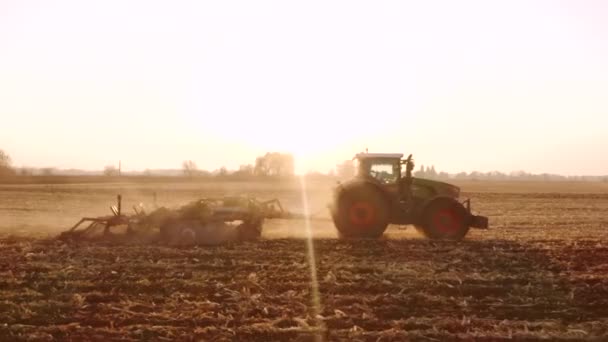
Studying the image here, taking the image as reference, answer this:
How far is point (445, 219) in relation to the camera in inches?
661

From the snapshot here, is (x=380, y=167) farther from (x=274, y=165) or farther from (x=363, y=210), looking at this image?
(x=274, y=165)

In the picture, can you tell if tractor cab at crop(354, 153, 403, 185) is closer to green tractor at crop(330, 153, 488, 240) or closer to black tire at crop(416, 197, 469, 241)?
green tractor at crop(330, 153, 488, 240)

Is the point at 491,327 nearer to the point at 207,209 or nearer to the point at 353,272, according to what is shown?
the point at 353,272

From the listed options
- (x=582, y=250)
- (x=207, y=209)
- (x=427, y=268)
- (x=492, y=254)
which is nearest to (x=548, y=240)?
(x=582, y=250)

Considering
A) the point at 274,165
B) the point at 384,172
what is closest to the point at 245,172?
the point at 274,165

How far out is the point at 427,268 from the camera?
12430 millimetres

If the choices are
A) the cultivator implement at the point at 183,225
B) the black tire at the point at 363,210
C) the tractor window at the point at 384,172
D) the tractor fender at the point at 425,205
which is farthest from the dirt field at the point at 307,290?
the tractor window at the point at 384,172

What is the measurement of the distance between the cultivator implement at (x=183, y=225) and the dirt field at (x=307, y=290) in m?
0.77

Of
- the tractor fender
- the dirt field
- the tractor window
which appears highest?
the tractor window

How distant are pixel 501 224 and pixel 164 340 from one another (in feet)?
57.0

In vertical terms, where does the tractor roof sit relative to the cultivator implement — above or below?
above

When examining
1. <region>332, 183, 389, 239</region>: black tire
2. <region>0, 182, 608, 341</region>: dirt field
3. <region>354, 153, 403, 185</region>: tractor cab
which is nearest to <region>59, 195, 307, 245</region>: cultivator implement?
<region>0, 182, 608, 341</region>: dirt field

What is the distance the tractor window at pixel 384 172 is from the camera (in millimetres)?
17297

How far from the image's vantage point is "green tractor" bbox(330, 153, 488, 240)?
16797 mm
